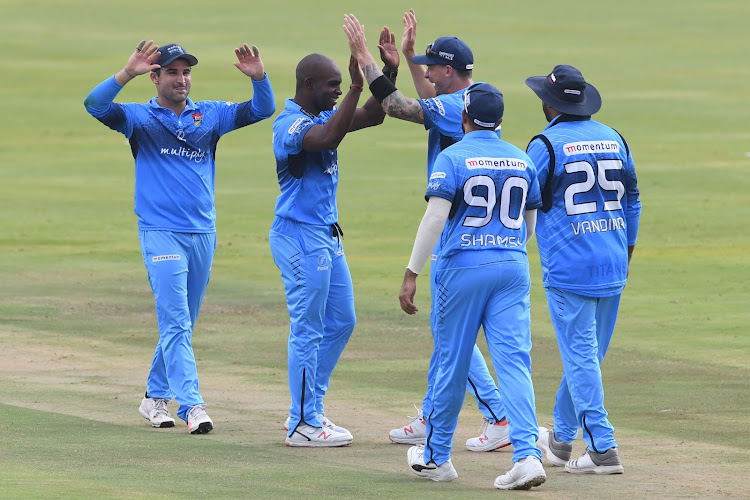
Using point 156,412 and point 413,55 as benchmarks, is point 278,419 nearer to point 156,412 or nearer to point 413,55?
point 156,412

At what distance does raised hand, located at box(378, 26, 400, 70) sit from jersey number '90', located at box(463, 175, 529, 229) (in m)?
1.91

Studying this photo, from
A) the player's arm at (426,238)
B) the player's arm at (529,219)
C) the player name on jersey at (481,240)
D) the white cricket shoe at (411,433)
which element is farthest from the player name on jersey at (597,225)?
the white cricket shoe at (411,433)

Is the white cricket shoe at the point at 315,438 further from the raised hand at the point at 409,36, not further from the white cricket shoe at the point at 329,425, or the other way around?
the raised hand at the point at 409,36

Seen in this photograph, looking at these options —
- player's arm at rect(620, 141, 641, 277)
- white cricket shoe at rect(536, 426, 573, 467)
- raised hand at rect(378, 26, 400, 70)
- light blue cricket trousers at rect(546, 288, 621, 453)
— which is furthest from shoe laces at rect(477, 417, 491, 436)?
raised hand at rect(378, 26, 400, 70)

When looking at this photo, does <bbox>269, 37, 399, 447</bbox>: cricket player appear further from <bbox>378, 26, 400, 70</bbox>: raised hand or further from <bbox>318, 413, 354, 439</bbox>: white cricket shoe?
<bbox>378, 26, 400, 70</bbox>: raised hand

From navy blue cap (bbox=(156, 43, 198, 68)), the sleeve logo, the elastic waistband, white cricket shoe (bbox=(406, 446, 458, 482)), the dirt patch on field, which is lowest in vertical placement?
the dirt patch on field

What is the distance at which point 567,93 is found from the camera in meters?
8.41

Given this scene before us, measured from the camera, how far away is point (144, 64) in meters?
9.48

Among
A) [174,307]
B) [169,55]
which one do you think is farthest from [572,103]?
[174,307]

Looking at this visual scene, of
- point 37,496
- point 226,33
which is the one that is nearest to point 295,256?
point 37,496

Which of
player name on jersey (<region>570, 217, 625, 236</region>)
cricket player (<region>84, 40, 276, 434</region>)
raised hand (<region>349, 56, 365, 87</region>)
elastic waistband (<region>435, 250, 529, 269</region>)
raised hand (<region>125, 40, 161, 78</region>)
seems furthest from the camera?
cricket player (<region>84, 40, 276, 434</region>)

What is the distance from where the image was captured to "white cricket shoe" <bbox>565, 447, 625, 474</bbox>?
8.06m

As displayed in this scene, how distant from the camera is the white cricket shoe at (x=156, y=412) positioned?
9.61 m

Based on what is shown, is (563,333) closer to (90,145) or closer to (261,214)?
(261,214)
